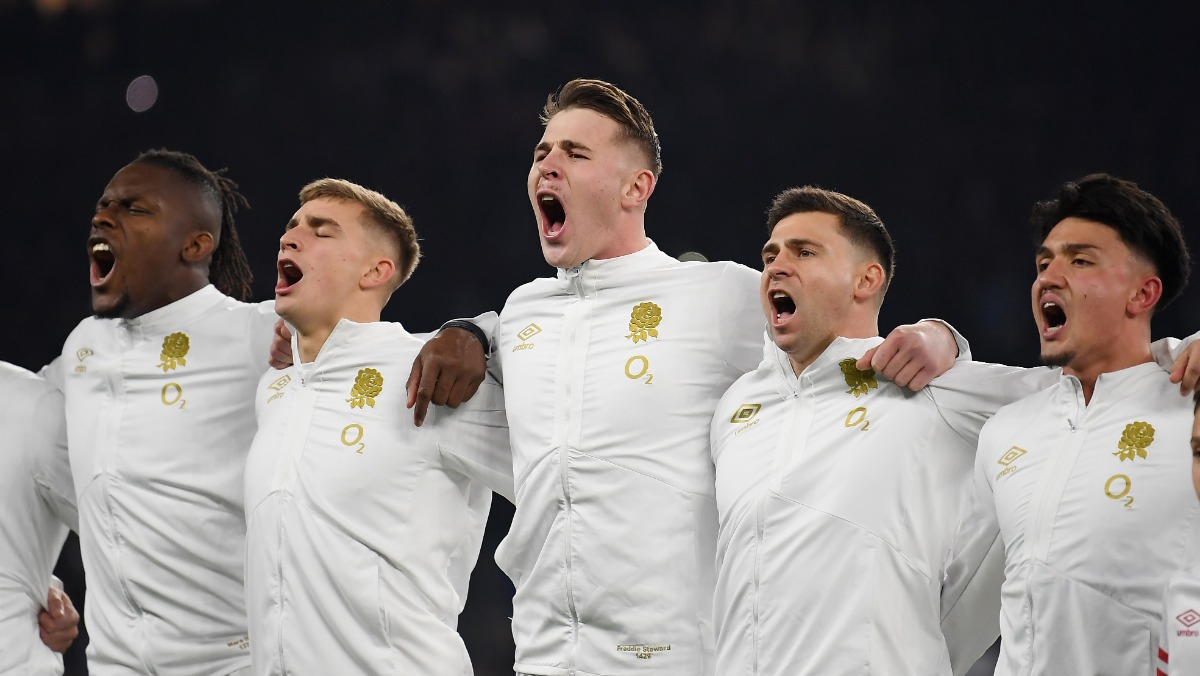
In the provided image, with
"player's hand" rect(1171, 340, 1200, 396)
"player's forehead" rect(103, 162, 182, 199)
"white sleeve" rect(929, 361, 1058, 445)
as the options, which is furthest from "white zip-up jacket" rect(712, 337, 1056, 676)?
"player's forehead" rect(103, 162, 182, 199)

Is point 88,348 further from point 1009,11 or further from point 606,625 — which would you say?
point 1009,11

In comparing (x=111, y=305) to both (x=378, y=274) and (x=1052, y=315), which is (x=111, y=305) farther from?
(x=1052, y=315)

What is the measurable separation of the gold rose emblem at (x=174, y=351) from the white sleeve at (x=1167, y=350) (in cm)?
223

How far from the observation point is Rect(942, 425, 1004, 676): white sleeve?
249cm

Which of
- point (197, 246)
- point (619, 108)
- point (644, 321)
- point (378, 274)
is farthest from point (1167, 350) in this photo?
point (197, 246)

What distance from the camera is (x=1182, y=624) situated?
2088 millimetres

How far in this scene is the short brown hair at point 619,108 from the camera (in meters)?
3.01

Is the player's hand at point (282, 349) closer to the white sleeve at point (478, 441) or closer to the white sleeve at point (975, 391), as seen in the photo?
the white sleeve at point (478, 441)

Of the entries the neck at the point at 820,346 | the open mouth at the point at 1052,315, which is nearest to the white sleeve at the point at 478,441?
the neck at the point at 820,346

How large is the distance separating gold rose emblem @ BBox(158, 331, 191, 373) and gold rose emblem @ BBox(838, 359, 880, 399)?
1.70m

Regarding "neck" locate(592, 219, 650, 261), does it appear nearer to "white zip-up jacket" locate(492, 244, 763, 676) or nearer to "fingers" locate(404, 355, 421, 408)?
"white zip-up jacket" locate(492, 244, 763, 676)

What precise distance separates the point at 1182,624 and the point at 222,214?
2.62 m

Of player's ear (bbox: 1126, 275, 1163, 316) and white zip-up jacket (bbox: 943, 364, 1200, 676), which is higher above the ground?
player's ear (bbox: 1126, 275, 1163, 316)

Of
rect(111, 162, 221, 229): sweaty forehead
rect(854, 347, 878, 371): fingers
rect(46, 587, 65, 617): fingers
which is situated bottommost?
rect(46, 587, 65, 617): fingers
